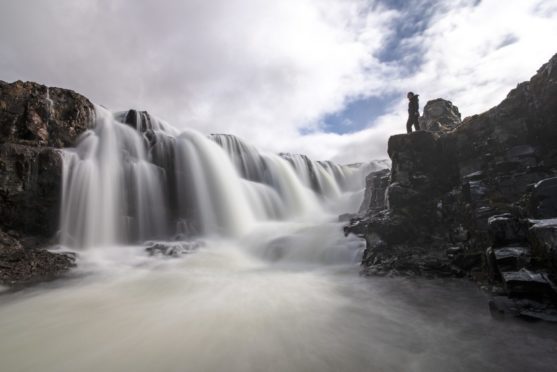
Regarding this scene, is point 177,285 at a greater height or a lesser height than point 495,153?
lesser

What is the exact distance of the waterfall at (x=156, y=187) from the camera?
54.6 ft

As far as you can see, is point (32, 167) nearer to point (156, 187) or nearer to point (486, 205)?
point (156, 187)

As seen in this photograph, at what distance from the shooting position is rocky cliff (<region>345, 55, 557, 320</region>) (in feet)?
22.6

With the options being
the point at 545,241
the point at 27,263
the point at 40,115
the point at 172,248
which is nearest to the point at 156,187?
the point at 172,248

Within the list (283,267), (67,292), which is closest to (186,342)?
(67,292)

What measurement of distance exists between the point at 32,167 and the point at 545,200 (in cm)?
2255

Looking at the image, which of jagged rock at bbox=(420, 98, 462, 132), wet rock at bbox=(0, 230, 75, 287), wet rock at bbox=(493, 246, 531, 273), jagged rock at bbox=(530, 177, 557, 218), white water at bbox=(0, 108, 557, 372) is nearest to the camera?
white water at bbox=(0, 108, 557, 372)

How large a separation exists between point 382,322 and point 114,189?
1722 centimetres

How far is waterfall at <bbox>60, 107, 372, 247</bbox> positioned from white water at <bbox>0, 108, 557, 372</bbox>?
0.29 feet

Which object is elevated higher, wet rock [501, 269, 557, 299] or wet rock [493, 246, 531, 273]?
wet rock [493, 246, 531, 273]

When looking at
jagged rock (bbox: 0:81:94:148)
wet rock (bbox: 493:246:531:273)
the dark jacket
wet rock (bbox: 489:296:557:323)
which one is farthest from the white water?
the dark jacket

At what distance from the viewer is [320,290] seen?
9516 mm

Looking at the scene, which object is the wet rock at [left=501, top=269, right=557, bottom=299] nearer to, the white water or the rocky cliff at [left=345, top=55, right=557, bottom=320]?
the rocky cliff at [left=345, top=55, right=557, bottom=320]

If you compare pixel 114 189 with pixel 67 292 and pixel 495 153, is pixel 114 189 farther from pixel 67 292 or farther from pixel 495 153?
pixel 495 153
